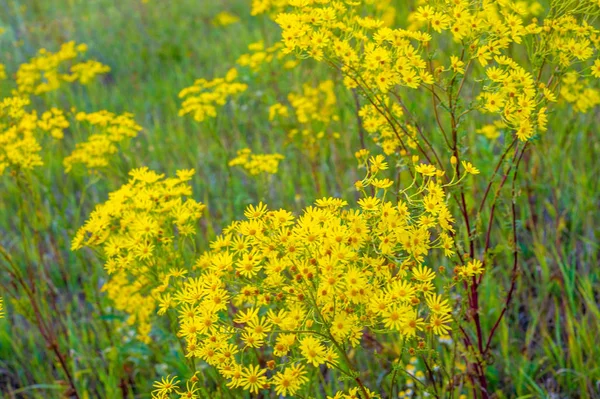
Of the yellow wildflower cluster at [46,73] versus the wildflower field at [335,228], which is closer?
the wildflower field at [335,228]

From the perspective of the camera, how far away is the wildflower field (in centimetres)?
146

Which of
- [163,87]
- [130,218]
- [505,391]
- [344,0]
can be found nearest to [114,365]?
[130,218]

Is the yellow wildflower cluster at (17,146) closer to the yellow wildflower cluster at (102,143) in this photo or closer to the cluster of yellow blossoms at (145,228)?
the yellow wildflower cluster at (102,143)

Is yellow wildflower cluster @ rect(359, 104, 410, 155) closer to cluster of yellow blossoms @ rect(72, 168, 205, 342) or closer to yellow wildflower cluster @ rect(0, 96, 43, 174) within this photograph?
cluster of yellow blossoms @ rect(72, 168, 205, 342)

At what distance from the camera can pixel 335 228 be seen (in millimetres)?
1427

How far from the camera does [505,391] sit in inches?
97.8

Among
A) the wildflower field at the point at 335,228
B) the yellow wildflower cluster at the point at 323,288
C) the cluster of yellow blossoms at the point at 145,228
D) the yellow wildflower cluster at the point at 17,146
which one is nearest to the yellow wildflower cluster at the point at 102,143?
the wildflower field at the point at 335,228

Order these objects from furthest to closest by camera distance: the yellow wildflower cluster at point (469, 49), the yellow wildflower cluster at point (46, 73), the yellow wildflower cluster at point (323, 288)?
the yellow wildflower cluster at point (46, 73) < the yellow wildflower cluster at point (469, 49) < the yellow wildflower cluster at point (323, 288)

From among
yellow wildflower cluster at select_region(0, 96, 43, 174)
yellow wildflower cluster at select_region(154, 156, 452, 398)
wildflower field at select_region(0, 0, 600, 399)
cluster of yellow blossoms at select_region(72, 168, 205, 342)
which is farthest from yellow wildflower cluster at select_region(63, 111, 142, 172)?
yellow wildflower cluster at select_region(154, 156, 452, 398)

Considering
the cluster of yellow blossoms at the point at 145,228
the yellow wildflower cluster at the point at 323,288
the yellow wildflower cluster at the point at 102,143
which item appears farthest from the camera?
the yellow wildflower cluster at the point at 102,143

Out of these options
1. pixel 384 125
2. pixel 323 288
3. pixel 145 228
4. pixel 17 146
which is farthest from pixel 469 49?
pixel 17 146

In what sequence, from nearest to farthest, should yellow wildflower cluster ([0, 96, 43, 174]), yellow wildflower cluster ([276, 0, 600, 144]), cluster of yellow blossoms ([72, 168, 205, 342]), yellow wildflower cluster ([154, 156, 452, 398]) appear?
1. yellow wildflower cluster ([154, 156, 452, 398])
2. yellow wildflower cluster ([276, 0, 600, 144])
3. cluster of yellow blossoms ([72, 168, 205, 342])
4. yellow wildflower cluster ([0, 96, 43, 174])

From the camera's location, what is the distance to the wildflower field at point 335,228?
1.46m

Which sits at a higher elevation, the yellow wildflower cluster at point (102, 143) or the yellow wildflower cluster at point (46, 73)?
the yellow wildflower cluster at point (46, 73)
